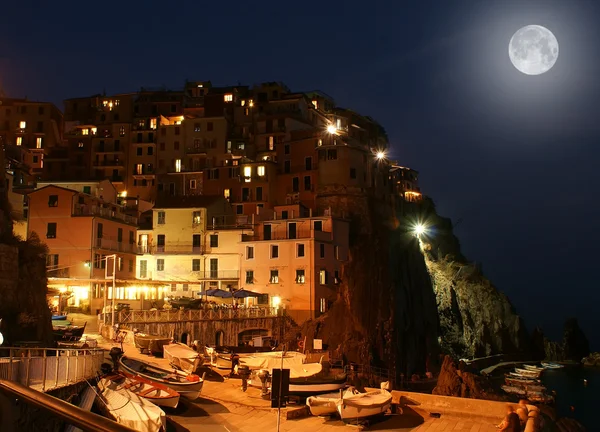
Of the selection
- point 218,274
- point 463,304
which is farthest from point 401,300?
point 463,304

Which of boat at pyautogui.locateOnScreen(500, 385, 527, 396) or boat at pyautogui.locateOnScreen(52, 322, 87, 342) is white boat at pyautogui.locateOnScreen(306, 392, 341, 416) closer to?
boat at pyautogui.locateOnScreen(52, 322, 87, 342)

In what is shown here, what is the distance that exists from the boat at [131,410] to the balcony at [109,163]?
230 feet

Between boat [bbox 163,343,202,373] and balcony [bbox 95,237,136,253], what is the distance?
26.9 meters

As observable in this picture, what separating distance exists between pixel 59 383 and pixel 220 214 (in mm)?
52243

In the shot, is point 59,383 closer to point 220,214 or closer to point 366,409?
point 366,409

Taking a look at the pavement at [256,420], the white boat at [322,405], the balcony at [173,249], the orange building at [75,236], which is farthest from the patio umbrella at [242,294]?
the white boat at [322,405]

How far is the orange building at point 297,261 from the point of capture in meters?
57.9

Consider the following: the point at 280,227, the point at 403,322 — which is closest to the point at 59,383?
the point at 280,227

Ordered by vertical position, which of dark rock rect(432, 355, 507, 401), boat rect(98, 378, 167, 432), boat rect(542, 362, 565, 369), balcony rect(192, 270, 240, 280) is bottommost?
boat rect(542, 362, 565, 369)

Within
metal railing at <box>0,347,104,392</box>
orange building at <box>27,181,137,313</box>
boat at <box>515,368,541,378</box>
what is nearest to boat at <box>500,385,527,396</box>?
boat at <box>515,368,541,378</box>

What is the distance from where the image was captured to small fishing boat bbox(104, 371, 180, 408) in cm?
2123

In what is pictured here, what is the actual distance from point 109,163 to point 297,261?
133ft

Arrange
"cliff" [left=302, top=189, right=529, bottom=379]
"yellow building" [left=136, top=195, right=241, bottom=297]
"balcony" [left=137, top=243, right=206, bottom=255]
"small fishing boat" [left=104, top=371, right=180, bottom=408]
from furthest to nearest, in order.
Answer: "balcony" [left=137, top=243, right=206, bottom=255], "yellow building" [left=136, top=195, right=241, bottom=297], "cliff" [left=302, top=189, right=529, bottom=379], "small fishing boat" [left=104, top=371, right=180, bottom=408]

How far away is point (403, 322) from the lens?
62.2 metres
